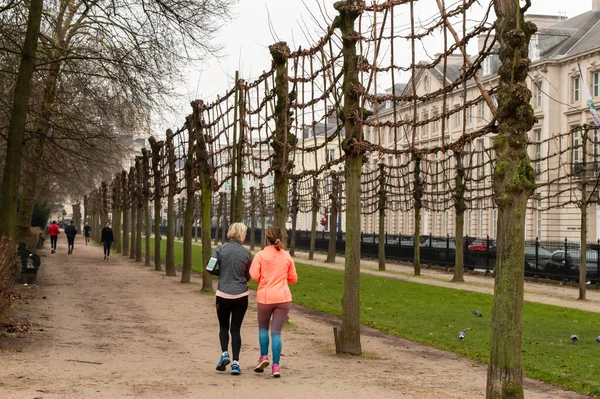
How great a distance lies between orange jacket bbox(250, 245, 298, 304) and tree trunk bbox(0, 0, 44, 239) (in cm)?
1064

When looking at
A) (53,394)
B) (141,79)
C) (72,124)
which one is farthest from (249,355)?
(72,124)

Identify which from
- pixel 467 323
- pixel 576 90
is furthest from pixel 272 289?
pixel 576 90

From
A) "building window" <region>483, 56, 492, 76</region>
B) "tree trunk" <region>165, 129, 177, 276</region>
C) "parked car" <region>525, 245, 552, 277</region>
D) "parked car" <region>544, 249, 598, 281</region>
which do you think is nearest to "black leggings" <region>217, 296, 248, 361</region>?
"tree trunk" <region>165, 129, 177, 276</region>

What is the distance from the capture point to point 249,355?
11266 millimetres

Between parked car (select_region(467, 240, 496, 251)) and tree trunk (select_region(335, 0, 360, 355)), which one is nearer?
tree trunk (select_region(335, 0, 360, 355))

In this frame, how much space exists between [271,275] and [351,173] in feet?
8.86

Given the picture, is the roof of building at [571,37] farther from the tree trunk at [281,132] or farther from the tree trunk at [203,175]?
the tree trunk at [281,132]

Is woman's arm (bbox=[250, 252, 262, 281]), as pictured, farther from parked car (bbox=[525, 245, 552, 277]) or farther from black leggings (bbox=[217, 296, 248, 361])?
parked car (bbox=[525, 245, 552, 277])

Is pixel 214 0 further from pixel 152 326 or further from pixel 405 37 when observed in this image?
pixel 405 37

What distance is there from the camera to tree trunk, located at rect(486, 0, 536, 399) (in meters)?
7.51

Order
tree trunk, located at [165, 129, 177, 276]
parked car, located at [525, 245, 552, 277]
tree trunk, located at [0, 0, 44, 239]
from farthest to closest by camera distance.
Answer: parked car, located at [525, 245, 552, 277], tree trunk, located at [165, 129, 177, 276], tree trunk, located at [0, 0, 44, 239]

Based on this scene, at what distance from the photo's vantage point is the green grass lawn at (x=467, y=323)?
11.5m

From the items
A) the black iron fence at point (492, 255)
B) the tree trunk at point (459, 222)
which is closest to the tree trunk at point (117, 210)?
the black iron fence at point (492, 255)

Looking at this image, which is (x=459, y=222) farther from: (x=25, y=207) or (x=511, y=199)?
(x=511, y=199)
